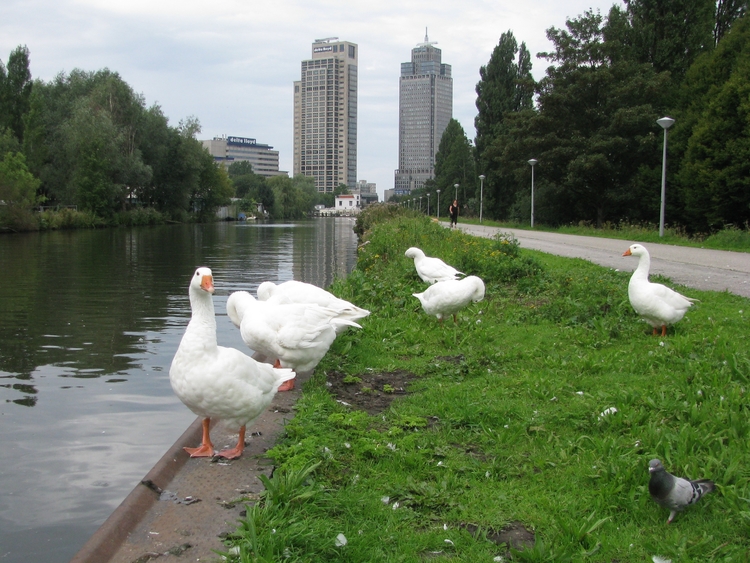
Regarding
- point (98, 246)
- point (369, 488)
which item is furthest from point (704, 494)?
point (98, 246)

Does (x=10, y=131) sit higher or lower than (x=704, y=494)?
higher

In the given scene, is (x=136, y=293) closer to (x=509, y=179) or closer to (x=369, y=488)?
(x=369, y=488)

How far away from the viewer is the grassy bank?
3.59 metres

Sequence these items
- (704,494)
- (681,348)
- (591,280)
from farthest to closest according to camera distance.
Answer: (591,280), (681,348), (704,494)

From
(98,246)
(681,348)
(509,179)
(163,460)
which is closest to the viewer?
(163,460)

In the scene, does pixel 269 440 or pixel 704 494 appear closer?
pixel 704 494

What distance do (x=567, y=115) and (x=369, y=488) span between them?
42431mm

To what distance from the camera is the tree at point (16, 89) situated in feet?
211

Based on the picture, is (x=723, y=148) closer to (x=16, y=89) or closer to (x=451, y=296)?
(x=451, y=296)

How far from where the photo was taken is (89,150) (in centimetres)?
5681

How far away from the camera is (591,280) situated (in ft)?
38.1

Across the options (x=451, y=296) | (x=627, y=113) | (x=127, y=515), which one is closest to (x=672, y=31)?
(x=627, y=113)

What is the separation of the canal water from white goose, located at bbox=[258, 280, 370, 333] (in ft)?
6.08

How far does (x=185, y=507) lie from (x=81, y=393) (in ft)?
16.6
